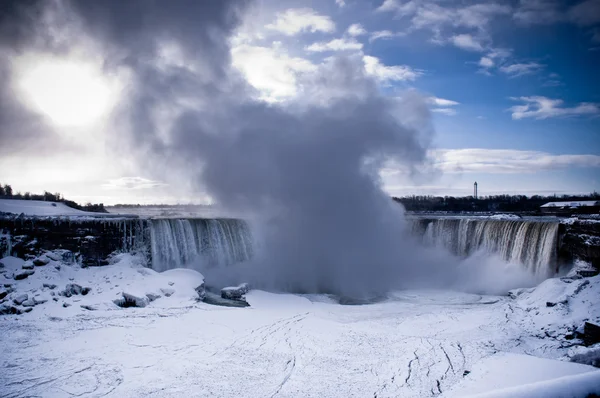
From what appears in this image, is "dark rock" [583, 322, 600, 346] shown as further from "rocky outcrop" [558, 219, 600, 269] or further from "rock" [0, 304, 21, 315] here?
"rock" [0, 304, 21, 315]

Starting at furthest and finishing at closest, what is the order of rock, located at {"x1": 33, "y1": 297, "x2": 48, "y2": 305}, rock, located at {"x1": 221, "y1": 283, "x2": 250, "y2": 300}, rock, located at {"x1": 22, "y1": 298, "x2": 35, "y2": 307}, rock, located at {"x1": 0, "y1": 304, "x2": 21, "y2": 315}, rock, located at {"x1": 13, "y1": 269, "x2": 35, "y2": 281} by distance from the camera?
rock, located at {"x1": 221, "y1": 283, "x2": 250, "y2": 300}
rock, located at {"x1": 13, "y1": 269, "x2": 35, "y2": 281}
rock, located at {"x1": 33, "y1": 297, "x2": 48, "y2": 305}
rock, located at {"x1": 22, "y1": 298, "x2": 35, "y2": 307}
rock, located at {"x1": 0, "y1": 304, "x2": 21, "y2": 315}

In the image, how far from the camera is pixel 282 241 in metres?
24.1

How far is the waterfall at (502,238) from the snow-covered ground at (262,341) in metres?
4.07

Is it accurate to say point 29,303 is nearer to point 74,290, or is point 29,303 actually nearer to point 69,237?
point 74,290

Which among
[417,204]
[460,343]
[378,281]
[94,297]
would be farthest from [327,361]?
[417,204]

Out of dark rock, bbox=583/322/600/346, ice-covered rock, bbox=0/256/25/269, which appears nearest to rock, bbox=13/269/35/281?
ice-covered rock, bbox=0/256/25/269

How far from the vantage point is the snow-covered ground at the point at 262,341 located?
808 cm

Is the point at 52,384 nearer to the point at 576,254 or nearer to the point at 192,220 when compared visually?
the point at 192,220

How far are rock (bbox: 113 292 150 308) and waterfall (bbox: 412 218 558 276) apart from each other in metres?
18.1

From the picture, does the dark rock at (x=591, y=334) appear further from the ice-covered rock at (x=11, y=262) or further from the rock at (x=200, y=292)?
the ice-covered rock at (x=11, y=262)

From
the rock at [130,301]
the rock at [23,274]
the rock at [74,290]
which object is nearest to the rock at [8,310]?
the rock at [74,290]

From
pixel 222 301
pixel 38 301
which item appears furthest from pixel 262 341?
pixel 38 301

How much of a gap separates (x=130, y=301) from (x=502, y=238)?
19353mm

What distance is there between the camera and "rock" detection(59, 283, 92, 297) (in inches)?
571
